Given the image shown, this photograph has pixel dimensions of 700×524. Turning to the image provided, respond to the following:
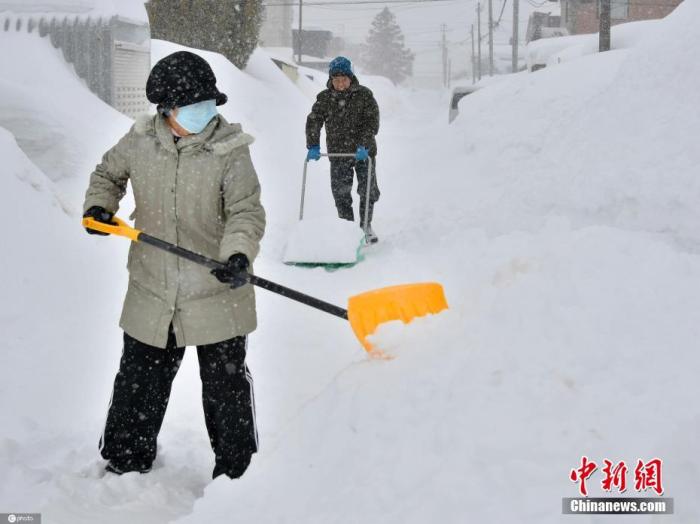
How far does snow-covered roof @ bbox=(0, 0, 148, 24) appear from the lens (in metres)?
8.67

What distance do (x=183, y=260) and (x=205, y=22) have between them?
17.8m

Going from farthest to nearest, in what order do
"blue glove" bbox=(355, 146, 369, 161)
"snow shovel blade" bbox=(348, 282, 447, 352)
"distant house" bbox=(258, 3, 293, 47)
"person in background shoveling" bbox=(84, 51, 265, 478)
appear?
"distant house" bbox=(258, 3, 293, 47) → "blue glove" bbox=(355, 146, 369, 161) → "snow shovel blade" bbox=(348, 282, 447, 352) → "person in background shoveling" bbox=(84, 51, 265, 478)

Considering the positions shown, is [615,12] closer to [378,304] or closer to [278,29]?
[378,304]

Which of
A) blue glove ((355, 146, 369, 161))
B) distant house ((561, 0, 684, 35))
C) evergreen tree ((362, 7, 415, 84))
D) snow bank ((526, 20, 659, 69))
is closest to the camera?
blue glove ((355, 146, 369, 161))

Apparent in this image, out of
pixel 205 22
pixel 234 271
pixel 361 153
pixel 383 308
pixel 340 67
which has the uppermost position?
pixel 205 22

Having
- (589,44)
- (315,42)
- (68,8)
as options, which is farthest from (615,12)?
(68,8)

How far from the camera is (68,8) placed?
8930mm

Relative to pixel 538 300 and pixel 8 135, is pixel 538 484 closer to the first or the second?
pixel 538 300

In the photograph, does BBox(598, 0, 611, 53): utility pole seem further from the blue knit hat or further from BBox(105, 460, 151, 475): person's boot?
BBox(105, 460, 151, 475): person's boot

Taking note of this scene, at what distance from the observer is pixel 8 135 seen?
5344 mm

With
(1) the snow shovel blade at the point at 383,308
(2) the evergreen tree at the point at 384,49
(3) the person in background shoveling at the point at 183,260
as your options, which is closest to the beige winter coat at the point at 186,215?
(3) the person in background shoveling at the point at 183,260

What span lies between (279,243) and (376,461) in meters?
5.13

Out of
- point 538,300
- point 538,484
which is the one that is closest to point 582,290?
point 538,300

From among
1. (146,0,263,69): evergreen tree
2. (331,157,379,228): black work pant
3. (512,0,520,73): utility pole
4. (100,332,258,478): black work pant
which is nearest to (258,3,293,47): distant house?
(512,0,520,73): utility pole
